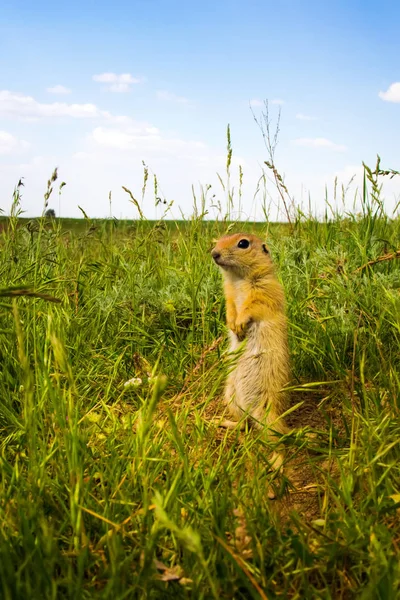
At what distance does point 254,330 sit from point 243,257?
488mm

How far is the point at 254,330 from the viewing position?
10.8 feet

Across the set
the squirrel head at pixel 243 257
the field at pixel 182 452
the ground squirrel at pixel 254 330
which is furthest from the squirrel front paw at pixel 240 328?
the squirrel head at pixel 243 257

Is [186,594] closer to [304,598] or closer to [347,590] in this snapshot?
[304,598]

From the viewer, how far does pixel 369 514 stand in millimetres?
2184

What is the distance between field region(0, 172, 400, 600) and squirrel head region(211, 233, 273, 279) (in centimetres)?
45

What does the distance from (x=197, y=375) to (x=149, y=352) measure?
0.54 m

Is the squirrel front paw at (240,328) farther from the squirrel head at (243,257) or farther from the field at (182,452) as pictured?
the squirrel head at (243,257)

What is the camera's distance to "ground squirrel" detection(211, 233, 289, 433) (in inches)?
123

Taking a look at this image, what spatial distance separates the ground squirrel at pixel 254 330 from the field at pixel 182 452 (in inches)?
6.9

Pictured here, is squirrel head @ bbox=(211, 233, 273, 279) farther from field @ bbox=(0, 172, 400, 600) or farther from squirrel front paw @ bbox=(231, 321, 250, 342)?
field @ bbox=(0, 172, 400, 600)

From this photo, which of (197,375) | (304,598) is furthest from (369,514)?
(197,375)

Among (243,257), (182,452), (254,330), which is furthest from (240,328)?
(182,452)

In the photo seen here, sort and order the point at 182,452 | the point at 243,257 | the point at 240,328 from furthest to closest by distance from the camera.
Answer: the point at 243,257 → the point at 240,328 → the point at 182,452

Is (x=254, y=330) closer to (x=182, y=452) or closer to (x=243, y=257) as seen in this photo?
(x=243, y=257)
